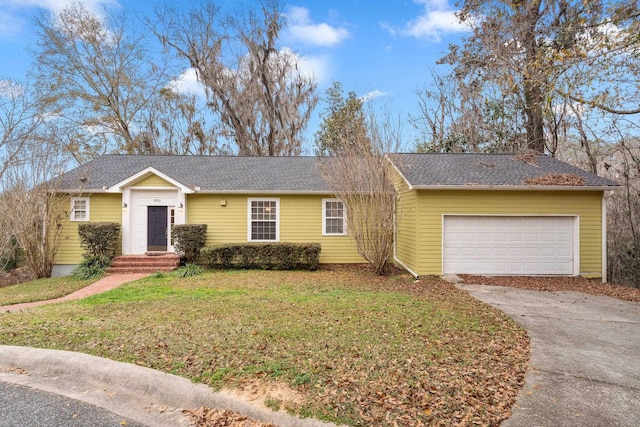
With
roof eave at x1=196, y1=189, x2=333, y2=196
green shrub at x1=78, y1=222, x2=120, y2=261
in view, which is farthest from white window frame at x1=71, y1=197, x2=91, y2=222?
roof eave at x1=196, y1=189, x2=333, y2=196

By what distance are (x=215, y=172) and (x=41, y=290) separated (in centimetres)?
669

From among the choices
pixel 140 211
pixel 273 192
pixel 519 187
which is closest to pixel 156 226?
pixel 140 211

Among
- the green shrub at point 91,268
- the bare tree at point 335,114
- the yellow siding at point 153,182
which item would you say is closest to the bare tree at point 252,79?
the bare tree at point 335,114

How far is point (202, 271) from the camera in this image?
11023 mm

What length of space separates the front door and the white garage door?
31.4 ft

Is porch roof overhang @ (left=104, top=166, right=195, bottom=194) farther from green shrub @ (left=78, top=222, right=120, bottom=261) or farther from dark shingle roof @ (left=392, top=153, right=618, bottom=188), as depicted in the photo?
dark shingle roof @ (left=392, top=153, right=618, bottom=188)

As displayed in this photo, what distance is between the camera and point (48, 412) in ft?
10.4

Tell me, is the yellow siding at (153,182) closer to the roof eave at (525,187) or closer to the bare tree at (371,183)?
the bare tree at (371,183)

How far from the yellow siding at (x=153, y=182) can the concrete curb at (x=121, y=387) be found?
8.19 m

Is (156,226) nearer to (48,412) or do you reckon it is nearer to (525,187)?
(48,412)

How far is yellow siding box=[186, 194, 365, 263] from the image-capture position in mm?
12328

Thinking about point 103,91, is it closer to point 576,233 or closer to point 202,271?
point 202,271

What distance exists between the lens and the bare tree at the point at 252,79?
23.5m

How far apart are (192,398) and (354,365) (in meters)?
1.64
